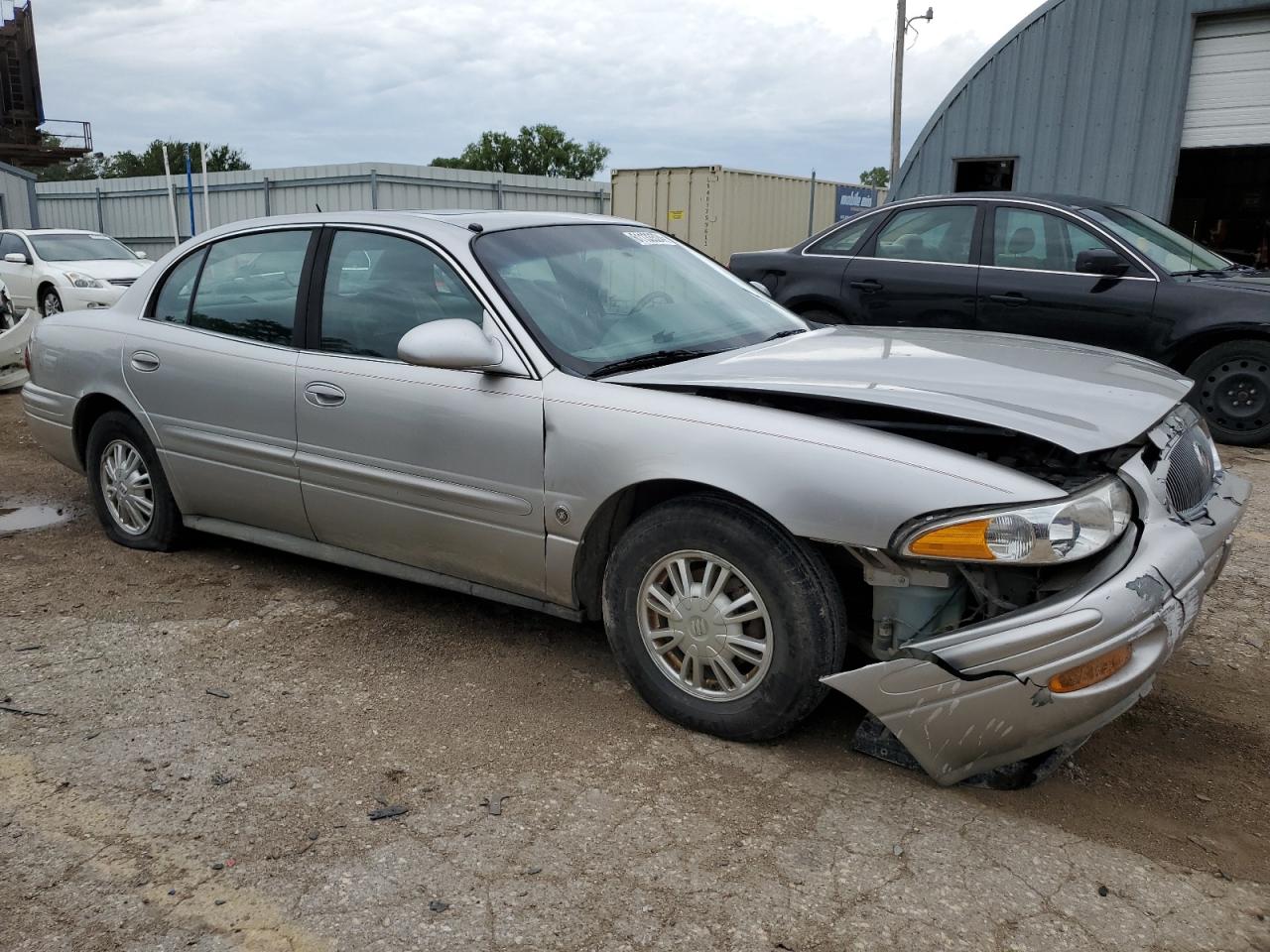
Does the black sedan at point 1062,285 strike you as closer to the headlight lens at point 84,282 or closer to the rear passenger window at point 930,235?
the rear passenger window at point 930,235

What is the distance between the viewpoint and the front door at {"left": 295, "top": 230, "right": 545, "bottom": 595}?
3.37 metres

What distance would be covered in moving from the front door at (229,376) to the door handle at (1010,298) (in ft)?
16.6

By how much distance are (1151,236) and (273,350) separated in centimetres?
632

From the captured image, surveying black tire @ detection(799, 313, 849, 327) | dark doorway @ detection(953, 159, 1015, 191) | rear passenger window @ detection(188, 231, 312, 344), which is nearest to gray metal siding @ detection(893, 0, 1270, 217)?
dark doorway @ detection(953, 159, 1015, 191)

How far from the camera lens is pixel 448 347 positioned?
3264mm

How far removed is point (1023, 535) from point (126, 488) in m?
4.01

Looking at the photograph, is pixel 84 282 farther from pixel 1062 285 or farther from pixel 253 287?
pixel 1062 285

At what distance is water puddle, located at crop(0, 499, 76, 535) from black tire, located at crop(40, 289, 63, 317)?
8989 mm

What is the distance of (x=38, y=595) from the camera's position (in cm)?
439

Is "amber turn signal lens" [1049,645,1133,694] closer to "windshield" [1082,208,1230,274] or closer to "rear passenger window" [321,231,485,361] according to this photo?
"rear passenger window" [321,231,485,361]

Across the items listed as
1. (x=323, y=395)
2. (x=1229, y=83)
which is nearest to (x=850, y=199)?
(x=1229, y=83)

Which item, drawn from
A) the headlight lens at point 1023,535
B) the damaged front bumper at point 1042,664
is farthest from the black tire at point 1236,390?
A: the headlight lens at point 1023,535

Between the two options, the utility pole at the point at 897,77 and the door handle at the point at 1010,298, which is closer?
the door handle at the point at 1010,298

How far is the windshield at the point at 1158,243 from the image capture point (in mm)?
7207
